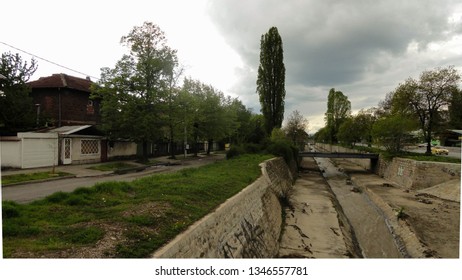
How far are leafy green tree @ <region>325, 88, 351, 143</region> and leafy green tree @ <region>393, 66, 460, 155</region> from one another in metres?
33.7

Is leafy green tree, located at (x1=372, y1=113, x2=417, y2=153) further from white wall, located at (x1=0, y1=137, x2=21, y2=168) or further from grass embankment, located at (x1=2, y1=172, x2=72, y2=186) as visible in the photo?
white wall, located at (x1=0, y1=137, x2=21, y2=168)

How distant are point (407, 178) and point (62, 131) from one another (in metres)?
33.4

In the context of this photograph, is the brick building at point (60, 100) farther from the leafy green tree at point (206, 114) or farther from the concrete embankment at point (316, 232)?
the concrete embankment at point (316, 232)

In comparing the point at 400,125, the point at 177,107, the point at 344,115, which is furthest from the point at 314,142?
the point at 177,107

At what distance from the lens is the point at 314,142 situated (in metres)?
113

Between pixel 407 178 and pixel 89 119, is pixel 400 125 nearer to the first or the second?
pixel 407 178

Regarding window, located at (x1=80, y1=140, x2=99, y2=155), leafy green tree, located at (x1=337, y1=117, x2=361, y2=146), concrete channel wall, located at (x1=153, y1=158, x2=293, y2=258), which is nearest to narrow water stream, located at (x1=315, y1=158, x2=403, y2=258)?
concrete channel wall, located at (x1=153, y1=158, x2=293, y2=258)

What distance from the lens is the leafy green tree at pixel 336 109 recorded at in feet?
224

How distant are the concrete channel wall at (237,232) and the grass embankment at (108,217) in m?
0.38

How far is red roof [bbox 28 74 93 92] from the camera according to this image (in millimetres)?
29066

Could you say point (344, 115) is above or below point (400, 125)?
above

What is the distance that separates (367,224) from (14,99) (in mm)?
28371

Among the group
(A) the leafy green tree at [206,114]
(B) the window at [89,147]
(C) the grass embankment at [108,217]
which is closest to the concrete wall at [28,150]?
(B) the window at [89,147]

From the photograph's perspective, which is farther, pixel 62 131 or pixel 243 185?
Result: pixel 62 131
